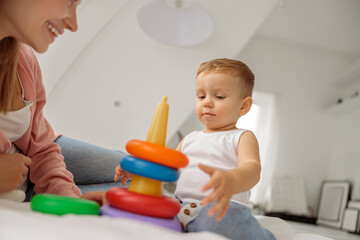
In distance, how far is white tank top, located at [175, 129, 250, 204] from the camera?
0.83 m

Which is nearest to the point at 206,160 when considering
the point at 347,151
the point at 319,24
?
the point at 319,24

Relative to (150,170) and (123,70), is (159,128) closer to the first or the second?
(150,170)

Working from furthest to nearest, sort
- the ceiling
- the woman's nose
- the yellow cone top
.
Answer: the ceiling
the woman's nose
the yellow cone top

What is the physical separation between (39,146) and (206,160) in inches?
21.9

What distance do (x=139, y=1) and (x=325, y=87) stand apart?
3.65m

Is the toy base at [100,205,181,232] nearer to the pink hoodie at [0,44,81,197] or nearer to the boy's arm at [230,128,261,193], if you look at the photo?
the boy's arm at [230,128,261,193]

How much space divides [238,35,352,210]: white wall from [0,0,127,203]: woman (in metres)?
4.50

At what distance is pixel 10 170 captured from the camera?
0.77 metres

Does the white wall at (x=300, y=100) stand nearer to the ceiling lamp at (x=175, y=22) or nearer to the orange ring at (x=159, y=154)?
the ceiling lamp at (x=175, y=22)

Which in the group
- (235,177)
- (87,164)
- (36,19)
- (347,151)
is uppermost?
(347,151)

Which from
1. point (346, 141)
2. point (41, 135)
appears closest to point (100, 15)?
point (41, 135)

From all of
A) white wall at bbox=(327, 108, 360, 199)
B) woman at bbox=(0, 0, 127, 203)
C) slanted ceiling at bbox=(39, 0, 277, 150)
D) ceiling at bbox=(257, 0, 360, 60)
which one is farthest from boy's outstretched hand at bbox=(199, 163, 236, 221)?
white wall at bbox=(327, 108, 360, 199)

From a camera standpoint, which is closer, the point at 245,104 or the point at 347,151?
the point at 245,104

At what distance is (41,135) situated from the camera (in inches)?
43.7
